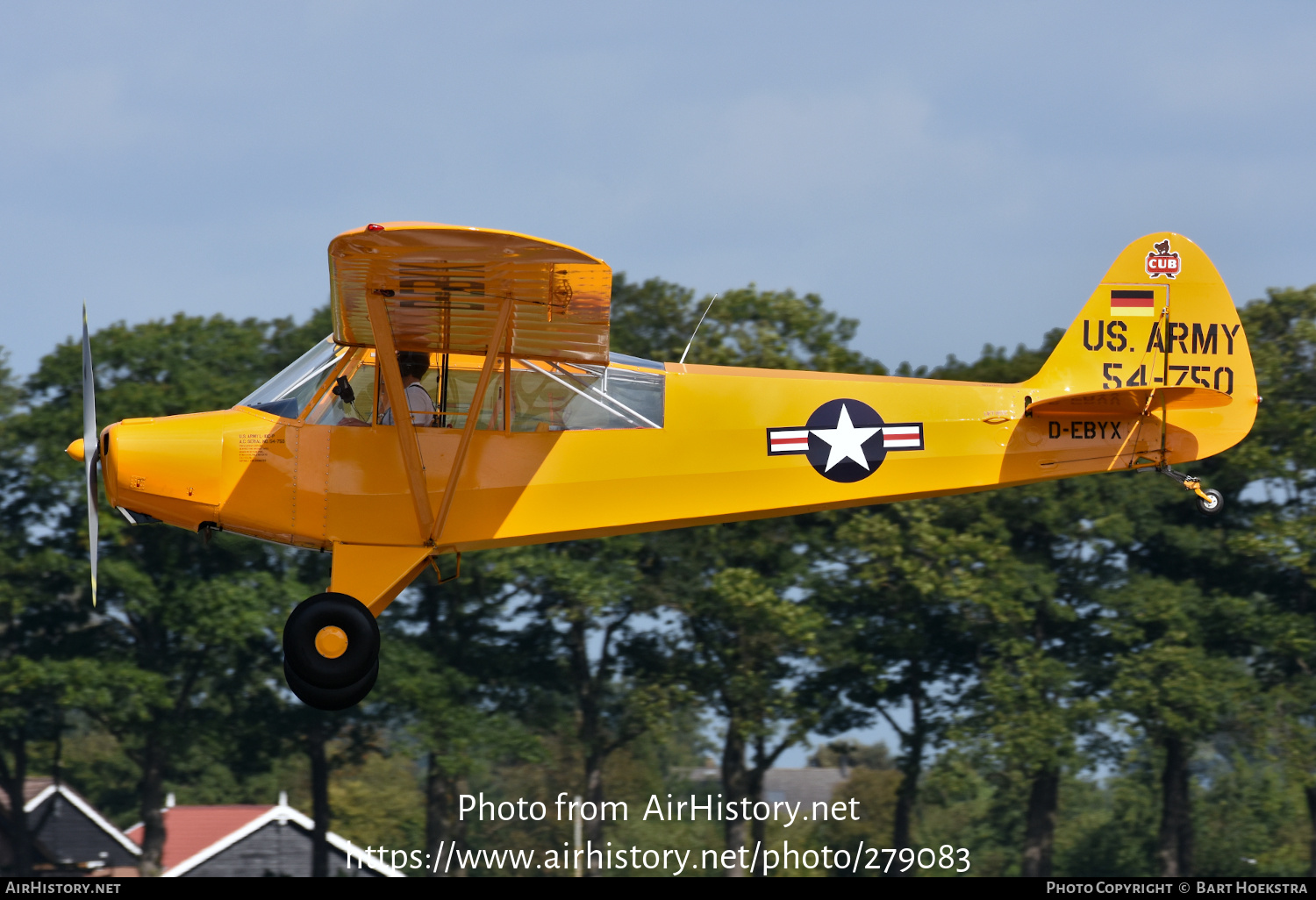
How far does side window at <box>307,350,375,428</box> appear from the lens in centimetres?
836

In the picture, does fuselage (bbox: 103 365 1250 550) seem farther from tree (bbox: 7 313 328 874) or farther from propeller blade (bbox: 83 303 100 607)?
tree (bbox: 7 313 328 874)

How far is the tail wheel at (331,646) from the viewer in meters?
8.16

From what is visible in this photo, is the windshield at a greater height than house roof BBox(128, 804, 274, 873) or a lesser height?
greater

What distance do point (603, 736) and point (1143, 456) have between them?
18.4 metres

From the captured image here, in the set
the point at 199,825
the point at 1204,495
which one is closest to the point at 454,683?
the point at 199,825

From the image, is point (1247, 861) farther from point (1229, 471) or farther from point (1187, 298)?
point (1187, 298)

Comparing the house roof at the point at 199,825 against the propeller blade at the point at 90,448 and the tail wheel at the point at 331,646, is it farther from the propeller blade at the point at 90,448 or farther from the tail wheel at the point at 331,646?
the tail wheel at the point at 331,646

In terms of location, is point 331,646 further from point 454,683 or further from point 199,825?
point 199,825

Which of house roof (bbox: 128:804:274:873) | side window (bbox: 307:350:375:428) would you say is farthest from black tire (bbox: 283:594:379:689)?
house roof (bbox: 128:804:274:873)

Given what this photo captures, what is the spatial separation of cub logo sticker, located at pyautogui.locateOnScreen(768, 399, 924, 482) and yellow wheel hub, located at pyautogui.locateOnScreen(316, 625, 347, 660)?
288cm

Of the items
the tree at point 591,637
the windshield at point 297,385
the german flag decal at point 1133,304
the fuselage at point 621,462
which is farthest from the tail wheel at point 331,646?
the tree at point 591,637

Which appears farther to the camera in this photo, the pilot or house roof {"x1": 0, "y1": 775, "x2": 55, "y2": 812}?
house roof {"x1": 0, "y1": 775, "x2": 55, "y2": 812}

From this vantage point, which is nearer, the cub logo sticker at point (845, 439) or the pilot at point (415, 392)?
the pilot at point (415, 392)

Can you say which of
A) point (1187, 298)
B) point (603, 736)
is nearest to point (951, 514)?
point (603, 736)
